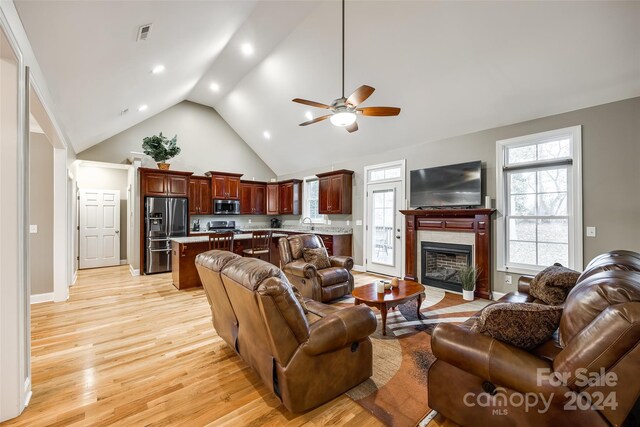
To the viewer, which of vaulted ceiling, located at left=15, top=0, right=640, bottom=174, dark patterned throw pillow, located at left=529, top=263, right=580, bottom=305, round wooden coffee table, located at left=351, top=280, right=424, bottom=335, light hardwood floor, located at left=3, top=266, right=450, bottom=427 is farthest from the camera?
round wooden coffee table, located at left=351, top=280, right=424, bottom=335

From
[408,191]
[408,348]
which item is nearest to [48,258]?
[408,348]

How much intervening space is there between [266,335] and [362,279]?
4.16 metres

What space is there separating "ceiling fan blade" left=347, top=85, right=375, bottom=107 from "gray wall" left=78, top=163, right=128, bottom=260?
23.2 feet

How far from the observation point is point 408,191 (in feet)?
18.1

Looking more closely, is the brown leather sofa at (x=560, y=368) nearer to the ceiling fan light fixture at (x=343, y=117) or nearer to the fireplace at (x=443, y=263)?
the ceiling fan light fixture at (x=343, y=117)

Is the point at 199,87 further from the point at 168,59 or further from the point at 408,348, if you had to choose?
the point at 408,348

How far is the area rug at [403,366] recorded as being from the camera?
1872 millimetres

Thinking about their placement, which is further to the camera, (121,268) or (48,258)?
(121,268)

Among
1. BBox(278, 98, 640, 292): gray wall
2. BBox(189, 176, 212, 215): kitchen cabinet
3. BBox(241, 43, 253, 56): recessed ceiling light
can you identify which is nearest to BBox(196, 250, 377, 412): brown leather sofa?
BBox(278, 98, 640, 292): gray wall

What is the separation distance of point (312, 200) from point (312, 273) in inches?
170

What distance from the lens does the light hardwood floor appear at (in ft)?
5.97

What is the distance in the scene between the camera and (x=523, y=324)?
1.49 meters

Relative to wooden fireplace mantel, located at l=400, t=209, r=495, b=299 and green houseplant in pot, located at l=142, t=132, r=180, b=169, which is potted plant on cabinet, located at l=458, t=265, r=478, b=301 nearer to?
wooden fireplace mantel, located at l=400, t=209, r=495, b=299

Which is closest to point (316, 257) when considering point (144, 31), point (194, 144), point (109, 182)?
point (144, 31)
